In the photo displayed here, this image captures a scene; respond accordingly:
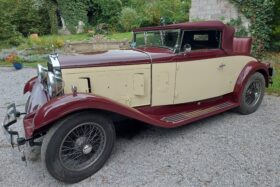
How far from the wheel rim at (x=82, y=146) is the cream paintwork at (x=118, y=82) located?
48 centimetres

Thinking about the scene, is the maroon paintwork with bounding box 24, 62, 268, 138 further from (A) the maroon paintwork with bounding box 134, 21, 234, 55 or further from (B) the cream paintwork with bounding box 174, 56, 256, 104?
(A) the maroon paintwork with bounding box 134, 21, 234, 55

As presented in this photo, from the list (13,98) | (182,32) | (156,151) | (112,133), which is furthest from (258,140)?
(13,98)

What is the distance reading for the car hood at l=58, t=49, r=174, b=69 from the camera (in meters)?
2.91

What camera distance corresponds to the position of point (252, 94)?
447 cm

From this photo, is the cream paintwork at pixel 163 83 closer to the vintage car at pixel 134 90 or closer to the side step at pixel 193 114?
the vintage car at pixel 134 90

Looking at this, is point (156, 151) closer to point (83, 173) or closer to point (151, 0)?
point (83, 173)

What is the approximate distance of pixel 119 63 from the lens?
3105 mm

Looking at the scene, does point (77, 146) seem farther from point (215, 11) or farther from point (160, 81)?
point (215, 11)

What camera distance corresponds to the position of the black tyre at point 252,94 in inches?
169

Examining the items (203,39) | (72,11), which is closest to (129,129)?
(203,39)

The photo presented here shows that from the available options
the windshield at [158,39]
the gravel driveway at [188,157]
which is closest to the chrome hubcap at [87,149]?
the gravel driveway at [188,157]

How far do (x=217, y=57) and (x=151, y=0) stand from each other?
1649cm

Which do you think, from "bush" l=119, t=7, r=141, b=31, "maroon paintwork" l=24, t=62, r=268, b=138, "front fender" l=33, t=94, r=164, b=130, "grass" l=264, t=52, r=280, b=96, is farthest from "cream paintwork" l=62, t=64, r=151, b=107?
"bush" l=119, t=7, r=141, b=31

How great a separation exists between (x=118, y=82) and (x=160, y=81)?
59cm
